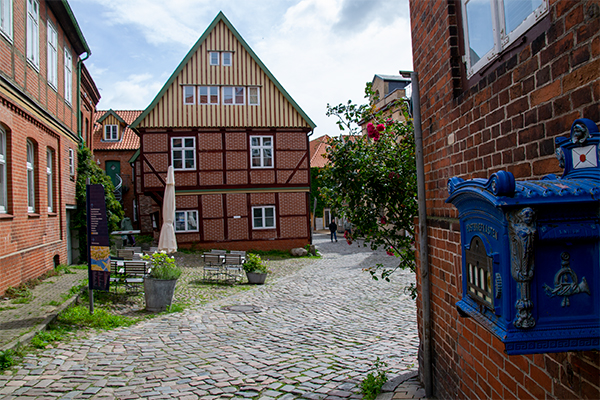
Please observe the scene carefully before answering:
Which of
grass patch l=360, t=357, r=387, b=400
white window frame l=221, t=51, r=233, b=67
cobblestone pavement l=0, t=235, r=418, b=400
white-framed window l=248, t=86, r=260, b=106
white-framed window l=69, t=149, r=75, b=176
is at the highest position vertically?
white window frame l=221, t=51, r=233, b=67

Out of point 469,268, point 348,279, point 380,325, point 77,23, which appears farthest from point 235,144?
point 469,268

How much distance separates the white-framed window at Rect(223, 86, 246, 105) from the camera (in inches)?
830

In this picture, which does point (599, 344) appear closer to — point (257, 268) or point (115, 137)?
point (257, 268)

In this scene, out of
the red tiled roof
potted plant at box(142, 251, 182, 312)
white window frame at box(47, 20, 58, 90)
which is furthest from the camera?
the red tiled roof

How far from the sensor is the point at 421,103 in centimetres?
398

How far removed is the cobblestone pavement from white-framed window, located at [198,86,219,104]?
13.0 meters

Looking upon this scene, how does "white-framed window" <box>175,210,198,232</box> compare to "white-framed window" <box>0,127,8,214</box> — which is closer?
"white-framed window" <box>0,127,8,214</box>

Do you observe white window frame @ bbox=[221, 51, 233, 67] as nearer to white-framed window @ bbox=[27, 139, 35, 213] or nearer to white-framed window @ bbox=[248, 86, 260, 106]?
white-framed window @ bbox=[248, 86, 260, 106]

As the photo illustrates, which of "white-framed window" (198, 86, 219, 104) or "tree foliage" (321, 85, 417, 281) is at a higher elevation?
Answer: "white-framed window" (198, 86, 219, 104)

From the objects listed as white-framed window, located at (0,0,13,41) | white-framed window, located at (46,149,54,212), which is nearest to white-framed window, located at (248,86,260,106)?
white-framed window, located at (46,149,54,212)

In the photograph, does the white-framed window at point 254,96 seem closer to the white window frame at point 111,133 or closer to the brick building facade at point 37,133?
the brick building facade at point 37,133

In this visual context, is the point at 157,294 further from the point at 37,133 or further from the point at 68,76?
the point at 68,76

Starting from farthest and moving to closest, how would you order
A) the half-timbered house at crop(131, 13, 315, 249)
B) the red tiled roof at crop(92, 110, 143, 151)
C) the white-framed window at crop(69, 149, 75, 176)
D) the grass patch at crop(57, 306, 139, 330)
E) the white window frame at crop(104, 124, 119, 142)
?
the white window frame at crop(104, 124, 119, 142)
the red tiled roof at crop(92, 110, 143, 151)
the half-timbered house at crop(131, 13, 315, 249)
the white-framed window at crop(69, 149, 75, 176)
the grass patch at crop(57, 306, 139, 330)

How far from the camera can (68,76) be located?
15344mm
